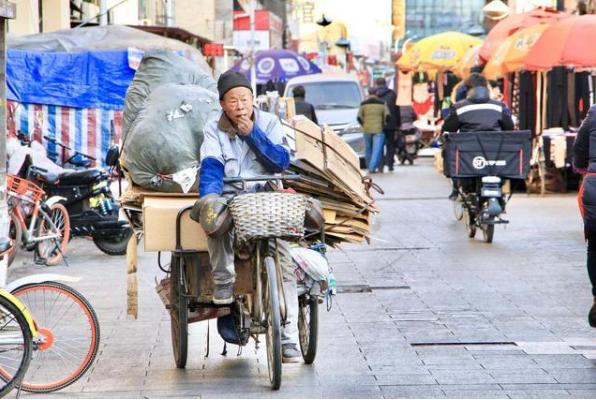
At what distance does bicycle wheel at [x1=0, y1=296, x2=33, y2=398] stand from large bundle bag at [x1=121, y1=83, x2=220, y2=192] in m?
1.78

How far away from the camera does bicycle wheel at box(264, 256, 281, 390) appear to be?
7508 millimetres

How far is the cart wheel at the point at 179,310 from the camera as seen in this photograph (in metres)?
8.34

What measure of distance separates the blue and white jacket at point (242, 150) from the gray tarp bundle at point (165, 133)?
763mm

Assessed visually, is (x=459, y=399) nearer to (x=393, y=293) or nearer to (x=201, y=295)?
(x=201, y=295)

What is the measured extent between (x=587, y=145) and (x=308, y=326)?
7.04 ft

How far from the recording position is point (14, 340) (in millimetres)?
7309

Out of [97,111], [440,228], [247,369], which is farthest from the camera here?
[97,111]

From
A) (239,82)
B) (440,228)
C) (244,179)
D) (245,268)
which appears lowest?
(440,228)

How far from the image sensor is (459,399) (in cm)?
745

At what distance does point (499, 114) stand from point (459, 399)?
962cm

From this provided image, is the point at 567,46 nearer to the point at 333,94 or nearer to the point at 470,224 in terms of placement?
the point at 470,224

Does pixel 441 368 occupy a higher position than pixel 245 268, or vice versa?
pixel 245 268

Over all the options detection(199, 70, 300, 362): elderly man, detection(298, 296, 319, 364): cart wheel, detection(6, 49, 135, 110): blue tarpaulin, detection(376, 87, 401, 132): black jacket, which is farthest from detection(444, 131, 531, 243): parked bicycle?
detection(376, 87, 401, 132): black jacket

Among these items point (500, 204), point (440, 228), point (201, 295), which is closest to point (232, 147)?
point (201, 295)
